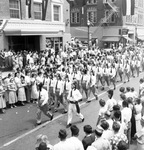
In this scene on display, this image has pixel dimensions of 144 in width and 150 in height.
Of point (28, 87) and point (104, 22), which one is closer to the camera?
point (28, 87)

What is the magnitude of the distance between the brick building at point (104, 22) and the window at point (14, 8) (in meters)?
17.9

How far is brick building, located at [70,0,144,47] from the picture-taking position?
123 ft

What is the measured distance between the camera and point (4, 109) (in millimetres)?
10766

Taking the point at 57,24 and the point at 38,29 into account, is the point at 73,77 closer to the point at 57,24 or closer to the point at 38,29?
the point at 38,29

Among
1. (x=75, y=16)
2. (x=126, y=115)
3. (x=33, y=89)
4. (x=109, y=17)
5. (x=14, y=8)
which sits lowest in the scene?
(x=33, y=89)

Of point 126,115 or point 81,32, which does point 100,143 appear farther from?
point 81,32

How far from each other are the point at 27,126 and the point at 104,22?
3172cm

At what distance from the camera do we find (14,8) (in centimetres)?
2134

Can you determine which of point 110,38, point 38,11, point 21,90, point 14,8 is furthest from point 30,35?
point 110,38

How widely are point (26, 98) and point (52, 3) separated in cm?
1618

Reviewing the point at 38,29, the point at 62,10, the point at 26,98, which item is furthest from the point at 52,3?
the point at 26,98

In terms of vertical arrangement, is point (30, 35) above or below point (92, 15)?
below

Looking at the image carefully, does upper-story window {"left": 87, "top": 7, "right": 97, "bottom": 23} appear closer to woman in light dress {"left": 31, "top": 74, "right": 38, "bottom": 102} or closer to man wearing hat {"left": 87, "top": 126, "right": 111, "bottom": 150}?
woman in light dress {"left": 31, "top": 74, "right": 38, "bottom": 102}

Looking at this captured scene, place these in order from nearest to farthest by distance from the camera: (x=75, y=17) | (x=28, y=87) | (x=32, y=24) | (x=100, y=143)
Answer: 1. (x=100, y=143)
2. (x=28, y=87)
3. (x=32, y=24)
4. (x=75, y=17)
